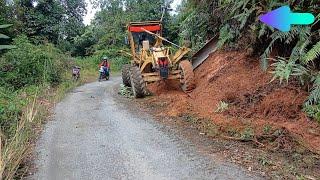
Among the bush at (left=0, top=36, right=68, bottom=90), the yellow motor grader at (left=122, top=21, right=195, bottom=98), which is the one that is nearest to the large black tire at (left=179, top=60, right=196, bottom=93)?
the yellow motor grader at (left=122, top=21, right=195, bottom=98)

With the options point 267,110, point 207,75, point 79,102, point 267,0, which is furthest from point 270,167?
point 79,102

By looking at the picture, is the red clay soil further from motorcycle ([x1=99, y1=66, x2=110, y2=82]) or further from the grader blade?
motorcycle ([x1=99, y1=66, x2=110, y2=82])

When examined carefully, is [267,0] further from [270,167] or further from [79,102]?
[79,102]

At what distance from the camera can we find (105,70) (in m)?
22.2

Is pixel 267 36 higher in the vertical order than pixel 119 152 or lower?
higher

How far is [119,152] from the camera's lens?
6.61 meters

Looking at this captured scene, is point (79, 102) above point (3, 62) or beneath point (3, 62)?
beneath

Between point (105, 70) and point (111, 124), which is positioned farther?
point (105, 70)

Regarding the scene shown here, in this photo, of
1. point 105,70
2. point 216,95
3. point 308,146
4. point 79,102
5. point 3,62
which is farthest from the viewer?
point 105,70

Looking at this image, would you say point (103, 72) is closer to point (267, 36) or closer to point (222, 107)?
point (267, 36)

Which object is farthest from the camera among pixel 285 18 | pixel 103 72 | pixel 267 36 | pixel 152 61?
pixel 103 72

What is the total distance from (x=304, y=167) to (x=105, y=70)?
17595mm

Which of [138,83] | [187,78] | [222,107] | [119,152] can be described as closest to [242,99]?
[222,107]

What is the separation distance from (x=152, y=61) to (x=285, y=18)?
4.86 metres
